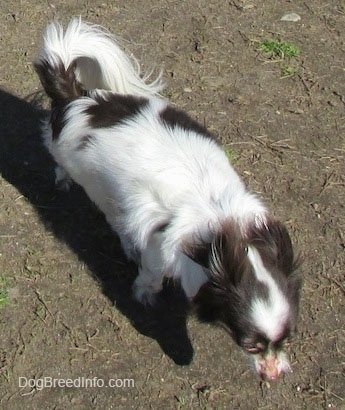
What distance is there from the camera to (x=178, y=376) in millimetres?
3471

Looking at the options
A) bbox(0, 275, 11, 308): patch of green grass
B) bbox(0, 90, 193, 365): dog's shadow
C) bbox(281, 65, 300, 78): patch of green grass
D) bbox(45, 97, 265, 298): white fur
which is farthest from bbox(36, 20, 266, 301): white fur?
bbox(281, 65, 300, 78): patch of green grass

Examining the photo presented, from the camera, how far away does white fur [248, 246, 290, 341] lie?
2764mm

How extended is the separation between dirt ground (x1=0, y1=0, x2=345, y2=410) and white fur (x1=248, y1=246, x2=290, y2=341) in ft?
2.49

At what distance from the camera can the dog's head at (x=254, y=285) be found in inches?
109

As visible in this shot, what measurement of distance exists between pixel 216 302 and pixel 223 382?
2.35 feet

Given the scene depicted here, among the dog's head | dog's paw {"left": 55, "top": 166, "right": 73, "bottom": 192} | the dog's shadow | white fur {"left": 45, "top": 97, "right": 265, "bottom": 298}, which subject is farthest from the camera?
dog's paw {"left": 55, "top": 166, "right": 73, "bottom": 192}

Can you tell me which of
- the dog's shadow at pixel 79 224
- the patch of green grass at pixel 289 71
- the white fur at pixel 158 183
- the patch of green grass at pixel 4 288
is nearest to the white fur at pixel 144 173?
the white fur at pixel 158 183

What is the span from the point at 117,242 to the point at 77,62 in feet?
3.38

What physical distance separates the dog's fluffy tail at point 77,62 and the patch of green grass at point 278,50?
1.68 metres

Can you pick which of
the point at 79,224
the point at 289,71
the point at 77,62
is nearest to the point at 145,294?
the point at 79,224

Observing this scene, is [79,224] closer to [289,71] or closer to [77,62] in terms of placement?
[77,62]

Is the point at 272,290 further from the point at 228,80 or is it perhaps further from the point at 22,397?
the point at 228,80

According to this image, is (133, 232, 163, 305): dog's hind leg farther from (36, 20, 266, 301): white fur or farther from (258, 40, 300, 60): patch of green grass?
(258, 40, 300, 60): patch of green grass

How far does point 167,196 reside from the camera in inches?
127
